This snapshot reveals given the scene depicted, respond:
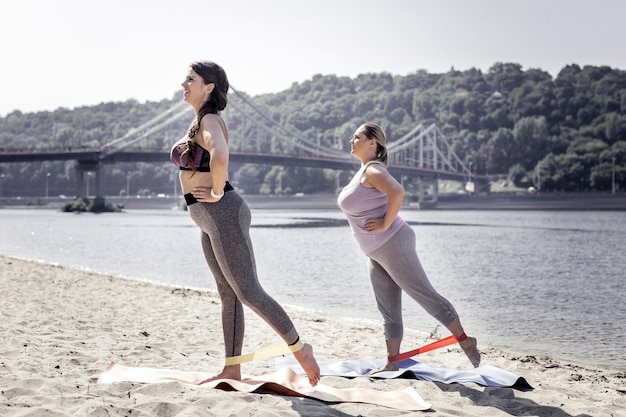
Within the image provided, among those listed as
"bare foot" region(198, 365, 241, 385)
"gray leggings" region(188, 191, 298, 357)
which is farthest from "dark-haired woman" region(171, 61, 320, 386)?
"bare foot" region(198, 365, 241, 385)

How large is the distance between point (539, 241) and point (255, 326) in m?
26.4

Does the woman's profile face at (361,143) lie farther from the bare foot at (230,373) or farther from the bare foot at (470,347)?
the bare foot at (230,373)

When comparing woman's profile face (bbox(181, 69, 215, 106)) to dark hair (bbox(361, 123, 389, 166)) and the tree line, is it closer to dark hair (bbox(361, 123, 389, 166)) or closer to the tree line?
dark hair (bbox(361, 123, 389, 166))

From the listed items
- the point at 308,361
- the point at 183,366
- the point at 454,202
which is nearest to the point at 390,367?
the point at 308,361

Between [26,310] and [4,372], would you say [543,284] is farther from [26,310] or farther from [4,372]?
[4,372]

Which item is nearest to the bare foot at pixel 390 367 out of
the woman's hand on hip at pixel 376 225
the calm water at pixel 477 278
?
the woman's hand on hip at pixel 376 225

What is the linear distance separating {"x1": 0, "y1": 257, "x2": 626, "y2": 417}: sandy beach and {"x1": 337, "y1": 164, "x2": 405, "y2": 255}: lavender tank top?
80 centimetres

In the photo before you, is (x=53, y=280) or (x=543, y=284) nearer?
(x=53, y=280)

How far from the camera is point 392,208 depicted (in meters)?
4.17

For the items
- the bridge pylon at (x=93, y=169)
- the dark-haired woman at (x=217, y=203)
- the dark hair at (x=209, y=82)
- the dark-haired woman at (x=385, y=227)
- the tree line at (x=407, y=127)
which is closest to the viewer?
the dark-haired woman at (x=217, y=203)

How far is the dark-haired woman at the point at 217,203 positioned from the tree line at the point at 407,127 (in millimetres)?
77134

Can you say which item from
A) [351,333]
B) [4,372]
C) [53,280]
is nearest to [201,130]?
[4,372]

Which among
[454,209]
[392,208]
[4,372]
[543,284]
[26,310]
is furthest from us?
[454,209]

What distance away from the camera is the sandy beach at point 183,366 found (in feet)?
11.4
